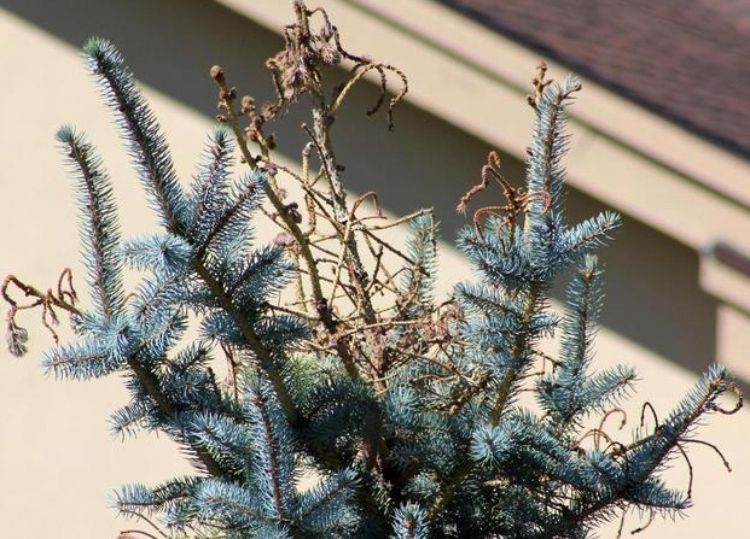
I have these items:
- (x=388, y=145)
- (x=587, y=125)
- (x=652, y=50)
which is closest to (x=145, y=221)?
(x=388, y=145)

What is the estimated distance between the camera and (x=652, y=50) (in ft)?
15.0

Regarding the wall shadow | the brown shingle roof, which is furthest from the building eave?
the wall shadow

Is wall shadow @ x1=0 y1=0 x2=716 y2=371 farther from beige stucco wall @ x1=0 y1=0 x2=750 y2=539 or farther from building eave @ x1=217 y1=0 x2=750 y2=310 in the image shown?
building eave @ x1=217 y1=0 x2=750 y2=310

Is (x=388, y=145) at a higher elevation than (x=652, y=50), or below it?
below

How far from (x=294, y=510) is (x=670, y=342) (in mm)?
2315

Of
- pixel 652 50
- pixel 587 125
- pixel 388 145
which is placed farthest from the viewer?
pixel 652 50

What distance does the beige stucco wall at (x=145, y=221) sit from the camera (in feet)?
13.2

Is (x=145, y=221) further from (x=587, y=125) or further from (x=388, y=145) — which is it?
(x=587, y=125)

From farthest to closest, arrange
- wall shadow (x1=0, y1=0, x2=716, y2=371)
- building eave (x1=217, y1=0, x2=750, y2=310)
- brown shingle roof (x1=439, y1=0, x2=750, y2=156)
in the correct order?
wall shadow (x1=0, y1=0, x2=716, y2=371)
brown shingle roof (x1=439, y1=0, x2=750, y2=156)
building eave (x1=217, y1=0, x2=750, y2=310)

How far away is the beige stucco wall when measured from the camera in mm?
4012

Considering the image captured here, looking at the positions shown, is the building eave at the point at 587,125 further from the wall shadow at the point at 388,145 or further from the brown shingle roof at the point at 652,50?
the wall shadow at the point at 388,145

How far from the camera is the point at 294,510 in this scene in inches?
75.4

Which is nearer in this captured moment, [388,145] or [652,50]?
[388,145]

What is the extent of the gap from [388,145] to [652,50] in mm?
1061
